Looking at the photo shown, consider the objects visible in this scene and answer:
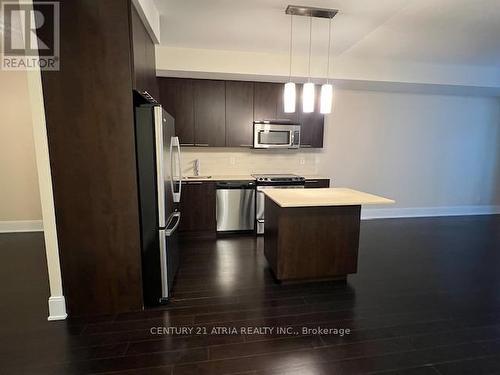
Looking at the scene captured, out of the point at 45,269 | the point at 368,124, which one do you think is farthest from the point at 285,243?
the point at 368,124

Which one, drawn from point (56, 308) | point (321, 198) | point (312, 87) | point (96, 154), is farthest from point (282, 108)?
point (56, 308)

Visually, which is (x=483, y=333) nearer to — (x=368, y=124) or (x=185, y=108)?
(x=368, y=124)

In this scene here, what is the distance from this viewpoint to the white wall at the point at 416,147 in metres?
4.95

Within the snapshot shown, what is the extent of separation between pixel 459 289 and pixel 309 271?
4.77ft

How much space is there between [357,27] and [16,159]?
4.99 meters

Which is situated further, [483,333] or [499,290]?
[499,290]

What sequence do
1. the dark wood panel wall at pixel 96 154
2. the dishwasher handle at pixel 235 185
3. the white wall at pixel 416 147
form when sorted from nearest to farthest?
1. the dark wood panel wall at pixel 96 154
2. the dishwasher handle at pixel 235 185
3. the white wall at pixel 416 147

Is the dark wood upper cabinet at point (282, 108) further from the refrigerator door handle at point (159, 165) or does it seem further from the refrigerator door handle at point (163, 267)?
the refrigerator door handle at point (163, 267)

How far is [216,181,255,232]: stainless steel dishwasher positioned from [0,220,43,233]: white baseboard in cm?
285

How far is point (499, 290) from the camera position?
2629 millimetres

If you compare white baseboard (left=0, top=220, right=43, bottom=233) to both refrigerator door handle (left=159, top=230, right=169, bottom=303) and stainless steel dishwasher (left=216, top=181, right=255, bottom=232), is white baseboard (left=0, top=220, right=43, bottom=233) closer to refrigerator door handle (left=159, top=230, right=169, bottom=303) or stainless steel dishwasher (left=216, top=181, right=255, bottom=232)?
stainless steel dishwasher (left=216, top=181, right=255, bottom=232)

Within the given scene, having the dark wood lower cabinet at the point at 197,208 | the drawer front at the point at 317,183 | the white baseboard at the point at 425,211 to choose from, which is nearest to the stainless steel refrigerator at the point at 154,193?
the dark wood lower cabinet at the point at 197,208

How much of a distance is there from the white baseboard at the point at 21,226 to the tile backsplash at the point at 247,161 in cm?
241

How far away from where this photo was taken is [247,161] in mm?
4715
